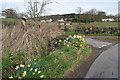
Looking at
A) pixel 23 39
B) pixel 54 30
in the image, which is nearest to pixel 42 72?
pixel 23 39

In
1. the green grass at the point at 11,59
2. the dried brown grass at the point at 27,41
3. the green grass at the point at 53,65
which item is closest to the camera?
the green grass at the point at 53,65

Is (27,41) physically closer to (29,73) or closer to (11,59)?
(11,59)

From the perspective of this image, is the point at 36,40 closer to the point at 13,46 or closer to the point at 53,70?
the point at 13,46

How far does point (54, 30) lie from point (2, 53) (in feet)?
10.9

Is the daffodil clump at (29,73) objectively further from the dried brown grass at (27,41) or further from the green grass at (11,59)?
the dried brown grass at (27,41)

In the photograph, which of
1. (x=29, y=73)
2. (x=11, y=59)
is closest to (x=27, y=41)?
(x=11, y=59)

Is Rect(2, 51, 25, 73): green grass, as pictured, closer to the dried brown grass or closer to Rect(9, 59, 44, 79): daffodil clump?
the dried brown grass

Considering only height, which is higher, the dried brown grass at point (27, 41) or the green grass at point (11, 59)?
the dried brown grass at point (27, 41)

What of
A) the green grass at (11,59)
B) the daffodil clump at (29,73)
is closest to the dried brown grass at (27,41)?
the green grass at (11,59)

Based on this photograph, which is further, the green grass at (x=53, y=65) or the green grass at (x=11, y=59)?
the green grass at (x=11, y=59)

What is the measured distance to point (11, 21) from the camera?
702 cm

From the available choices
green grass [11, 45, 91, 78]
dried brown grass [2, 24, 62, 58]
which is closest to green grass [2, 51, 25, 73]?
dried brown grass [2, 24, 62, 58]

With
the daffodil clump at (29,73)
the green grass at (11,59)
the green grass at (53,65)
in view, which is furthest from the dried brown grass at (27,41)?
the daffodil clump at (29,73)

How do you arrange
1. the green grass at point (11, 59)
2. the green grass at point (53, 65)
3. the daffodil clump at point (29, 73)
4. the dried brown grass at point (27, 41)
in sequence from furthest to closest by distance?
1. the dried brown grass at point (27, 41)
2. the green grass at point (11, 59)
3. the green grass at point (53, 65)
4. the daffodil clump at point (29, 73)
